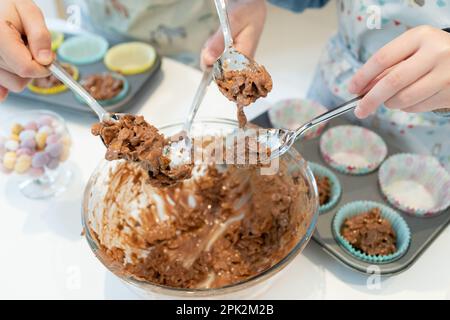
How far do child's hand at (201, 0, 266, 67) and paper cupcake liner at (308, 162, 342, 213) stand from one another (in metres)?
0.31

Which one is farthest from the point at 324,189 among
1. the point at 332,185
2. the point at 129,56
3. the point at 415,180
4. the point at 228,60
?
the point at 129,56

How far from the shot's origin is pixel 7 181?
43.7 inches

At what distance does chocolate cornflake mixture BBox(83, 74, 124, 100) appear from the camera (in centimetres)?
130

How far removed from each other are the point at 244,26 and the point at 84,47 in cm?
66

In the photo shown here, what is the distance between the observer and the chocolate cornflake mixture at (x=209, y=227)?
2.93ft

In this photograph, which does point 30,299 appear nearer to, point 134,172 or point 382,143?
point 134,172

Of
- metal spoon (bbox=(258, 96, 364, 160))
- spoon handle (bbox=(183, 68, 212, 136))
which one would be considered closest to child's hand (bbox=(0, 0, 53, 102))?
spoon handle (bbox=(183, 68, 212, 136))

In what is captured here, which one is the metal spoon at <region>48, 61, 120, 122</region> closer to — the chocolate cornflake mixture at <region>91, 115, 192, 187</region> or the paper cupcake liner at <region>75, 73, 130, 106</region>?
the chocolate cornflake mixture at <region>91, 115, 192, 187</region>

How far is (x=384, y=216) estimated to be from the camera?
976mm

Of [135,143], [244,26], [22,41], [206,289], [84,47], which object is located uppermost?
[84,47]

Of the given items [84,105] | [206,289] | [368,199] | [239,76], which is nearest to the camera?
[206,289]

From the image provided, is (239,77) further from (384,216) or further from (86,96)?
(384,216)

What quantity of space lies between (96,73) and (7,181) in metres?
0.45

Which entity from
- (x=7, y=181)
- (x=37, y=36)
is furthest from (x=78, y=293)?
(x=37, y=36)
